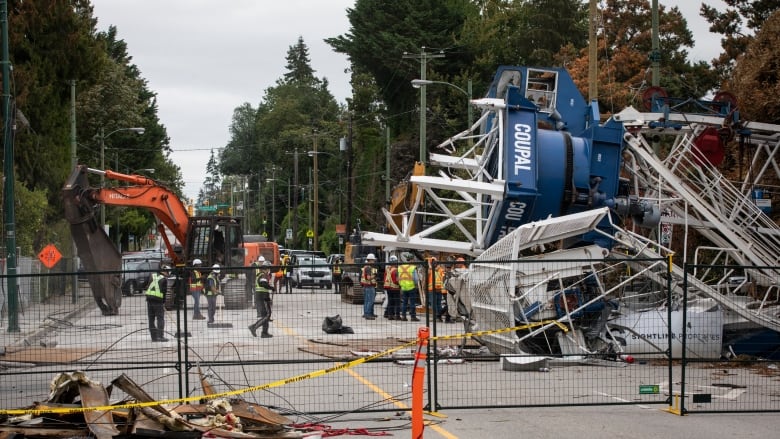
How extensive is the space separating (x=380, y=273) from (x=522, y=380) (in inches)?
405

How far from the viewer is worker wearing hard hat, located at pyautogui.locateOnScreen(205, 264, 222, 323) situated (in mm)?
11312

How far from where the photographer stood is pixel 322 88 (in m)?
123

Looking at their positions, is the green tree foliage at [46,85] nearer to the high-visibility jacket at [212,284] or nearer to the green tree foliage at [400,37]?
the high-visibility jacket at [212,284]

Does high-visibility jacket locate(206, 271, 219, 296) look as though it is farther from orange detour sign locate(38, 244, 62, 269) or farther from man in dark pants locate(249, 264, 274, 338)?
orange detour sign locate(38, 244, 62, 269)

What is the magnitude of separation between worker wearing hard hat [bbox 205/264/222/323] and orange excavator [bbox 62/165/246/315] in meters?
9.91

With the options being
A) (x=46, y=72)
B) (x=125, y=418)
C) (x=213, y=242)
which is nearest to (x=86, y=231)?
(x=213, y=242)

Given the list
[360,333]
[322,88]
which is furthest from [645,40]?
[322,88]

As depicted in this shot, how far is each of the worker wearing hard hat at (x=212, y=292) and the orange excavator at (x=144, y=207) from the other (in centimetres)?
991

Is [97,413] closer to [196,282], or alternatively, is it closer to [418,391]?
[196,282]

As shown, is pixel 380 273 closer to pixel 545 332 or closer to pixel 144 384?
pixel 545 332

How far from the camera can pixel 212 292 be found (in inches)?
454

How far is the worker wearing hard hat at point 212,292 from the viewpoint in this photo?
11312 millimetres

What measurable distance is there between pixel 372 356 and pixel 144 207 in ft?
68.1

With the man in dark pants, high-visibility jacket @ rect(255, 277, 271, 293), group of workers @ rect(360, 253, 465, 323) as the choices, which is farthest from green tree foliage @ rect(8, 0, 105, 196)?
the man in dark pants
